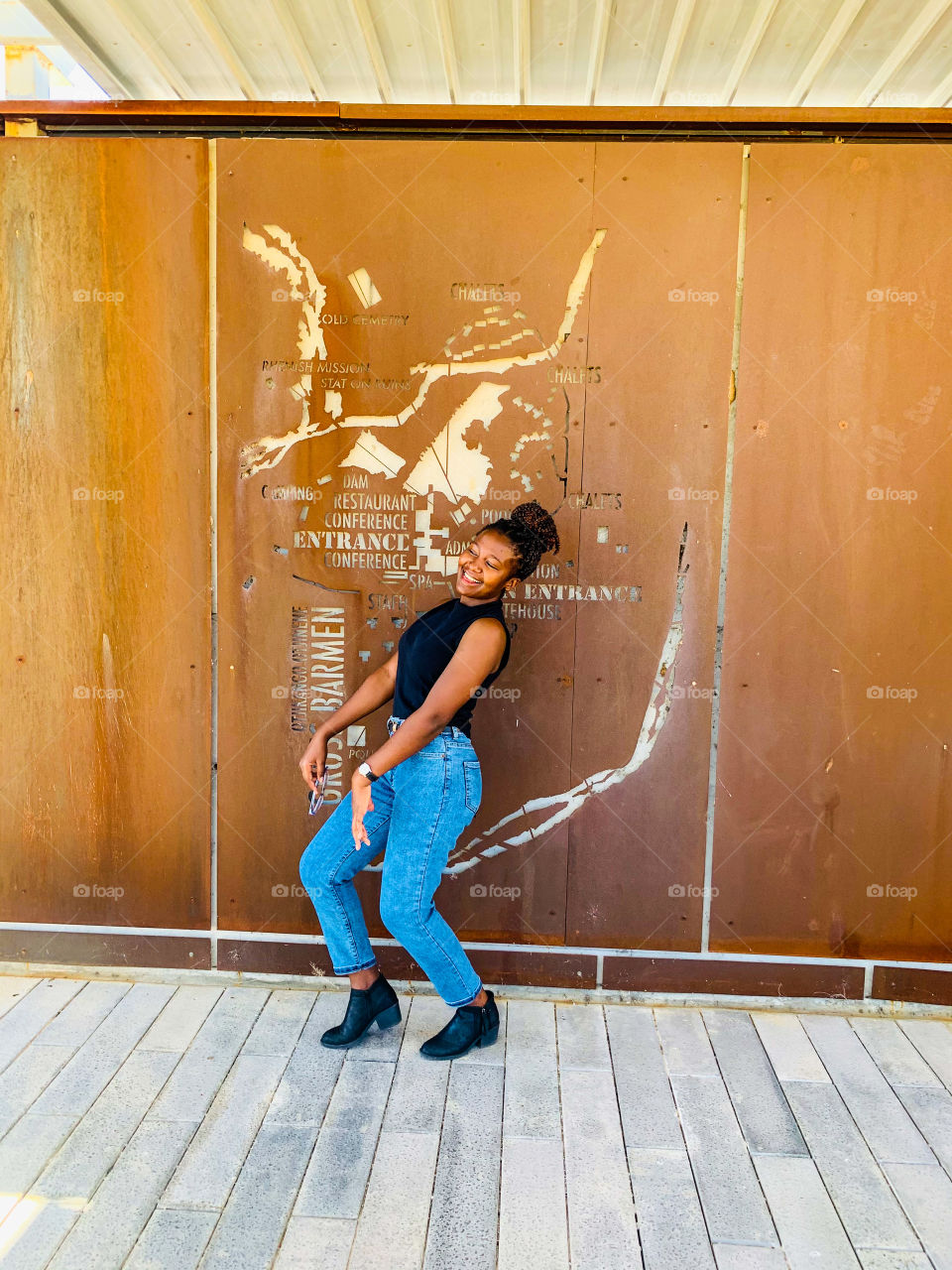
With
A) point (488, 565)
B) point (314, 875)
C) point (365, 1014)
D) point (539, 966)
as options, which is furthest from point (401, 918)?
point (488, 565)

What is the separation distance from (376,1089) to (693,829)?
1.43 m

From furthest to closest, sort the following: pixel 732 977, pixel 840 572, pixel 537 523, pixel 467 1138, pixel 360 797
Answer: pixel 732 977, pixel 840 572, pixel 537 523, pixel 360 797, pixel 467 1138

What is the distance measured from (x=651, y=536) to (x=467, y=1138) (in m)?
2.04

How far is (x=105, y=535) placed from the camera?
3.36 meters

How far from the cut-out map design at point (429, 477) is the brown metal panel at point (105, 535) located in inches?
13.9

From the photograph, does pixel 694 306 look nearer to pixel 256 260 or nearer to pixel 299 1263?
pixel 256 260

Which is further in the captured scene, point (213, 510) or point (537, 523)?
point (213, 510)

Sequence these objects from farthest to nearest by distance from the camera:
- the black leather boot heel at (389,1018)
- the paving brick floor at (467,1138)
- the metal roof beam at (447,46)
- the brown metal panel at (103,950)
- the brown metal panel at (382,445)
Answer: the brown metal panel at (103,950) → the brown metal panel at (382,445) → the black leather boot heel at (389,1018) → the metal roof beam at (447,46) → the paving brick floor at (467,1138)

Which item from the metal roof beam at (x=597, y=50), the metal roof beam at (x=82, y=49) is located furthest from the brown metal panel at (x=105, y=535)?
the metal roof beam at (x=597, y=50)

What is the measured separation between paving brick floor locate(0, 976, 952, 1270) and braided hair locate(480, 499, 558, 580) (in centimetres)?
164

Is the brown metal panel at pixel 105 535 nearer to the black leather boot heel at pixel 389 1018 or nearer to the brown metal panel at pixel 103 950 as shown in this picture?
the brown metal panel at pixel 103 950

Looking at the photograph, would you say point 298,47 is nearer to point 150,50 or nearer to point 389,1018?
point 150,50

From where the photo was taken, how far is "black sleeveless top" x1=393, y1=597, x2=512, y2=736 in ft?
9.19

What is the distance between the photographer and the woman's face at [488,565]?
2.76 m
